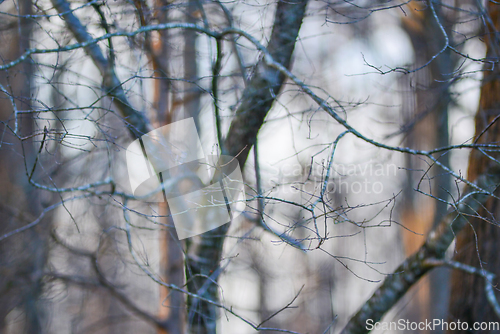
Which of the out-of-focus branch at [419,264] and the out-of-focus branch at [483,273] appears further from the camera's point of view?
the out-of-focus branch at [419,264]

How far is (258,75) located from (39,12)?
1.82m

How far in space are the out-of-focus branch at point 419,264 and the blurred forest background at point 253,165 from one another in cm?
1

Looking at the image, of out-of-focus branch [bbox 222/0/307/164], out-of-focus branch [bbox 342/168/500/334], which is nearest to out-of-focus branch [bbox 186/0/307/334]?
out-of-focus branch [bbox 222/0/307/164]

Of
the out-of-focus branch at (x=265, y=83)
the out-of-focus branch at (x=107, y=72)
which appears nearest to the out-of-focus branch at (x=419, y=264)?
the out-of-focus branch at (x=265, y=83)

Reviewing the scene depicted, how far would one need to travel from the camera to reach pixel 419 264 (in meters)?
Result: 1.99

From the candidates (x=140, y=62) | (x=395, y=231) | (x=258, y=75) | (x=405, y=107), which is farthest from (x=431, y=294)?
(x=140, y=62)

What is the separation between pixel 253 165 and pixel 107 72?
5.50 feet

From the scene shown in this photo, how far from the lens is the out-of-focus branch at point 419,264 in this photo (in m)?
1.92

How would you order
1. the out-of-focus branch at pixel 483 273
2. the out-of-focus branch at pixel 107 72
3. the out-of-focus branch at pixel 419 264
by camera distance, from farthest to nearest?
the out-of-focus branch at pixel 107 72 < the out-of-focus branch at pixel 419 264 < the out-of-focus branch at pixel 483 273

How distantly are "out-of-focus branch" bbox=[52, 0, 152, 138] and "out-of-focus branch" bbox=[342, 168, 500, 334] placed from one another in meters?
2.07

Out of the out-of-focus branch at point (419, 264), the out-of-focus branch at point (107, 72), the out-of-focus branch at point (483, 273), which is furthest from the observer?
the out-of-focus branch at point (107, 72)

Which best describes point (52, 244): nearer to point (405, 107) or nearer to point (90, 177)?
point (90, 177)

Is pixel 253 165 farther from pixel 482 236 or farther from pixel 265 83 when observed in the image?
pixel 482 236

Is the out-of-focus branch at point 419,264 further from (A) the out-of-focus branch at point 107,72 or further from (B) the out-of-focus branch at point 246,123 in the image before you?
(A) the out-of-focus branch at point 107,72
